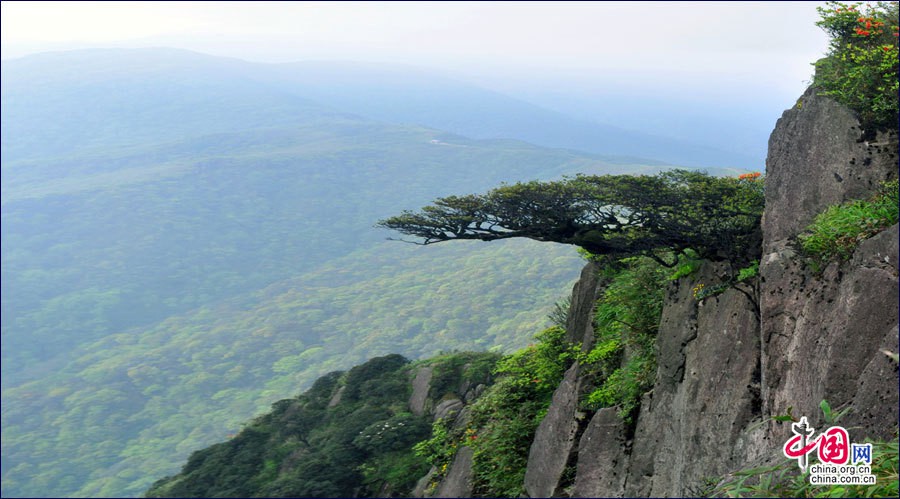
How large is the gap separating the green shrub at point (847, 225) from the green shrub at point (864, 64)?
1245 mm

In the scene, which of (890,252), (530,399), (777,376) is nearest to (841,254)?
(890,252)

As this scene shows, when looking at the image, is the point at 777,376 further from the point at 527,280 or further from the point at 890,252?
the point at 527,280

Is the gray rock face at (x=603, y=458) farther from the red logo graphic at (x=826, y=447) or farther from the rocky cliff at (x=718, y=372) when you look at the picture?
the red logo graphic at (x=826, y=447)

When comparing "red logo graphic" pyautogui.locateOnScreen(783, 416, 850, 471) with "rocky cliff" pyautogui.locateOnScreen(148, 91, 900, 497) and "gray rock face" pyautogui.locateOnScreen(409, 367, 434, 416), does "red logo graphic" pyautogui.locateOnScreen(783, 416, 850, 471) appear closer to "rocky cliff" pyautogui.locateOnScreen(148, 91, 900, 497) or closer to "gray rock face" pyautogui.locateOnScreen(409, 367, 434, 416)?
"rocky cliff" pyautogui.locateOnScreen(148, 91, 900, 497)

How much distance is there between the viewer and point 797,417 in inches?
325

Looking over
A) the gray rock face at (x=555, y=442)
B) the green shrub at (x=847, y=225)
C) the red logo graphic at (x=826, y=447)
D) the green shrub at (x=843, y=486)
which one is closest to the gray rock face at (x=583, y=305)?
the gray rock face at (x=555, y=442)

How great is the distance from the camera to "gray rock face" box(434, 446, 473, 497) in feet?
55.0

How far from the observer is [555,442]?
1436 centimetres

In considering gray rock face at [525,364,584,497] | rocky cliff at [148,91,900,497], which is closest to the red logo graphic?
rocky cliff at [148,91,900,497]

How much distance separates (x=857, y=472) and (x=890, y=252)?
157 inches

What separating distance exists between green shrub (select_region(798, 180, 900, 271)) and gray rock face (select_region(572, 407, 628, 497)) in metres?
5.33

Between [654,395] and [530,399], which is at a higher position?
[654,395]

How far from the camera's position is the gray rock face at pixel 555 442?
45.8 feet

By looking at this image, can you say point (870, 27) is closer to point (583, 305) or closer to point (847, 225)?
point (847, 225)
